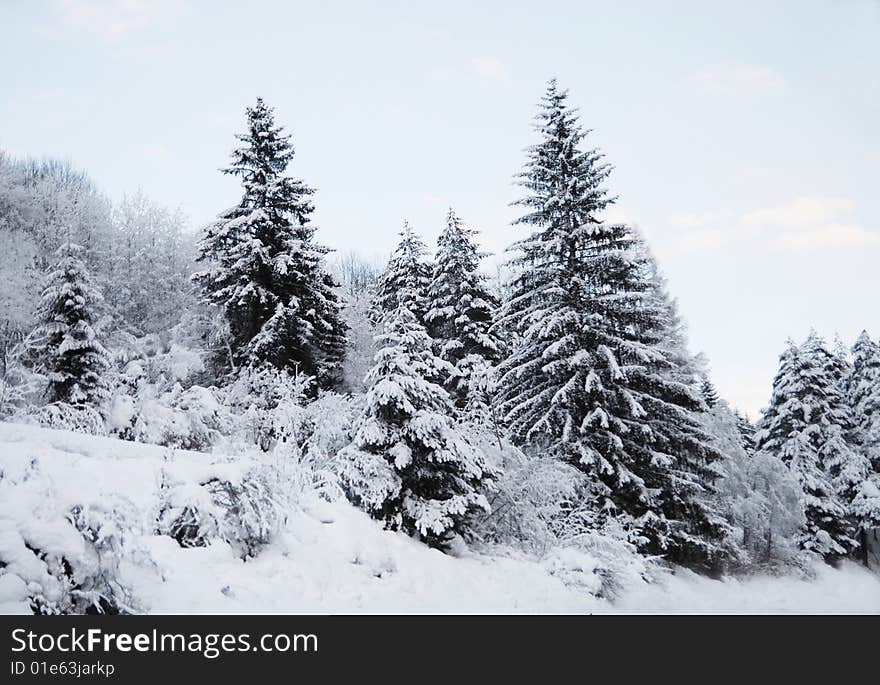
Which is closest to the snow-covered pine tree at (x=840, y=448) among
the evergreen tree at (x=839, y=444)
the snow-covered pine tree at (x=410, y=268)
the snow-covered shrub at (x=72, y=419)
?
the evergreen tree at (x=839, y=444)

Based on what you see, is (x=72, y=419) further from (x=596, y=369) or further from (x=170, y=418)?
(x=596, y=369)

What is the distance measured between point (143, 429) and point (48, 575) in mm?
8607

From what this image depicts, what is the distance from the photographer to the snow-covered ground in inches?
200

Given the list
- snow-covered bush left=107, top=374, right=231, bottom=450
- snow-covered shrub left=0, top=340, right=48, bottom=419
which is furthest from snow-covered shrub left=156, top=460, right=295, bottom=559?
snow-covered shrub left=0, top=340, right=48, bottom=419

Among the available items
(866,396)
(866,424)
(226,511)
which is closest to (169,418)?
(226,511)

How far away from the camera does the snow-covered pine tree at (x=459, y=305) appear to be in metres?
24.7

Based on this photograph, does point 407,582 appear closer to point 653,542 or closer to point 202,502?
point 202,502

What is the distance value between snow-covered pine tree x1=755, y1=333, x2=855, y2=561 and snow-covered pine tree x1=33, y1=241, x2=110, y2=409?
29957 mm

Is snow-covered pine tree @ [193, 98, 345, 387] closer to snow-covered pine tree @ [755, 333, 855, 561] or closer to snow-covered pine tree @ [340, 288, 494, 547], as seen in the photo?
snow-covered pine tree @ [340, 288, 494, 547]

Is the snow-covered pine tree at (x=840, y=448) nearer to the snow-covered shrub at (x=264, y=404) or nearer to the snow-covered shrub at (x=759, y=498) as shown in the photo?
the snow-covered shrub at (x=759, y=498)

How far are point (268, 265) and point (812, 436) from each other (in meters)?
30.1

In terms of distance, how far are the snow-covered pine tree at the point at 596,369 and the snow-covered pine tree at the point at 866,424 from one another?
18.1 m
